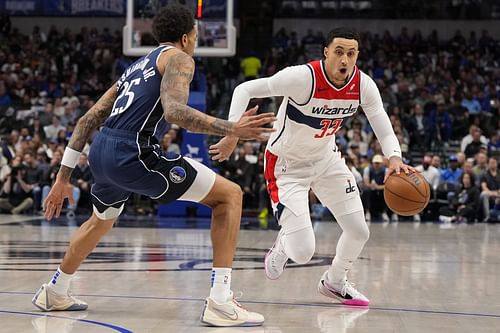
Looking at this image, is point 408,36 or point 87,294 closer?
point 87,294

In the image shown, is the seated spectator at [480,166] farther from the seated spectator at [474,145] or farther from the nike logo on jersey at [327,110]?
the nike logo on jersey at [327,110]

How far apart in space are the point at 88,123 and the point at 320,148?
1732 mm

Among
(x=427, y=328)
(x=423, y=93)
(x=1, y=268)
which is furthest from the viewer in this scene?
(x=423, y=93)

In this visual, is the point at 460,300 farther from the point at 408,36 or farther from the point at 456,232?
the point at 408,36

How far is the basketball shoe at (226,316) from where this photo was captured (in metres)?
5.03

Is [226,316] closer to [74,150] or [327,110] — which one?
[74,150]

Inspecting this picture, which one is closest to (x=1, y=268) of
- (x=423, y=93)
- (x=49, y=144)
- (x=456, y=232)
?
(x=456, y=232)

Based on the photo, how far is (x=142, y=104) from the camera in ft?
16.8

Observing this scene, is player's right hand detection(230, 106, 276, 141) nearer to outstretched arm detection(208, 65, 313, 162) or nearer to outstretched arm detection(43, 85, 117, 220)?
outstretched arm detection(208, 65, 313, 162)

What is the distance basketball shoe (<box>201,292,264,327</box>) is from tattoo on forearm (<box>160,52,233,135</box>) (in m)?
1.06

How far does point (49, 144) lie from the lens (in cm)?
1747

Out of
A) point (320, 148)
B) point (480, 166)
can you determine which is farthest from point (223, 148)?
point (480, 166)

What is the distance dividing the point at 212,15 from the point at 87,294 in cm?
1001

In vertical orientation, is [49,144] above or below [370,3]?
below
